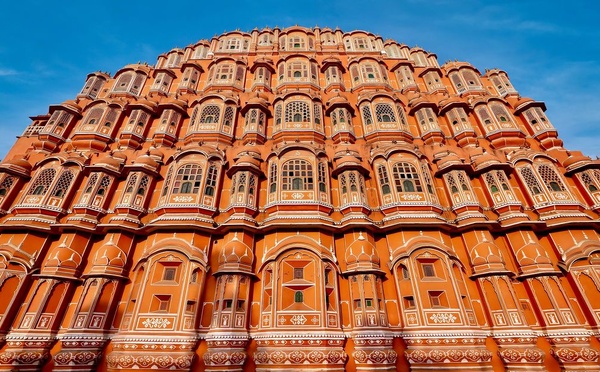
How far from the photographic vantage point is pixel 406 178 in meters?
14.9

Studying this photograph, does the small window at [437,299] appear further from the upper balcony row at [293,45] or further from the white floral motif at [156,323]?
the upper balcony row at [293,45]

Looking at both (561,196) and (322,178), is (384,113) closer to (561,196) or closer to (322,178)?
(322,178)

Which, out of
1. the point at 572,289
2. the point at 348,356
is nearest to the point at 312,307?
the point at 348,356

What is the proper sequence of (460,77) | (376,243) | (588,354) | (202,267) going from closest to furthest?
1. (588,354)
2. (202,267)
3. (376,243)
4. (460,77)

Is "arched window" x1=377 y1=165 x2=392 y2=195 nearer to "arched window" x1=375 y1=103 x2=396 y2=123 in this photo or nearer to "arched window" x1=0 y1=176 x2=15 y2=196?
"arched window" x1=375 y1=103 x2=396 y2=123

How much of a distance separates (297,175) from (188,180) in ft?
17.6

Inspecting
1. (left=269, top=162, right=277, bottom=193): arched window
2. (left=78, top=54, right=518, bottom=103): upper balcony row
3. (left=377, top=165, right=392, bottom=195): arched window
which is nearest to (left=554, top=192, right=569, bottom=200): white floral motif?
(left=377, top=165, right=392, bottom=195): arched window

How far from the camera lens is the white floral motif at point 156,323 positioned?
1092 centimetres

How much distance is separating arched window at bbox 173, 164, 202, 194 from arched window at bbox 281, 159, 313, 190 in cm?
417

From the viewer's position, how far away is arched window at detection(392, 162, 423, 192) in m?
14.5

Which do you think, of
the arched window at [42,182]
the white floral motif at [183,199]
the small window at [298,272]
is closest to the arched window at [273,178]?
the white floral motif at [183,199]

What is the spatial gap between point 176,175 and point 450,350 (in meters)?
13.7

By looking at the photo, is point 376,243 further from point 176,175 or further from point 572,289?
point 176,175

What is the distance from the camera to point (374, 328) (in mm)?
10805
